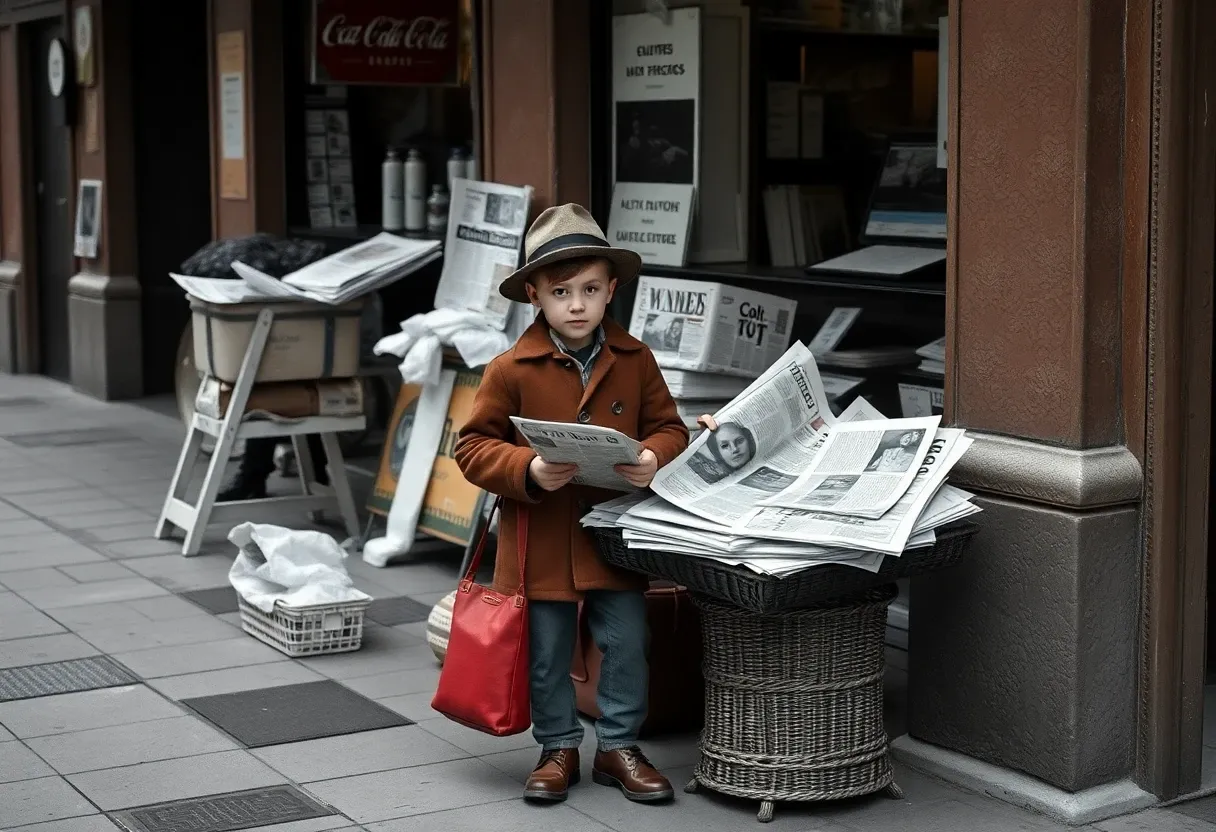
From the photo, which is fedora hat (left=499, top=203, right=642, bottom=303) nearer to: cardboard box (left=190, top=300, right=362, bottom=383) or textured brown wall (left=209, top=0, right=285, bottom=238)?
cardboard box (left=190, top=300, right=362, bottom=383)

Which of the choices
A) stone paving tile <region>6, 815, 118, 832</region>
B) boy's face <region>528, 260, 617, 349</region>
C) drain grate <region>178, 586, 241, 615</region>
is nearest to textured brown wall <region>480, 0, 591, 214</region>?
drain grate <region>178, 586, 241, 615</region>

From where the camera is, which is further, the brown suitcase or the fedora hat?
the brown suitcase

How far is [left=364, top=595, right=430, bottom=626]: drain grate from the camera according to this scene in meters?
6.37

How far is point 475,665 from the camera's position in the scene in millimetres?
4422

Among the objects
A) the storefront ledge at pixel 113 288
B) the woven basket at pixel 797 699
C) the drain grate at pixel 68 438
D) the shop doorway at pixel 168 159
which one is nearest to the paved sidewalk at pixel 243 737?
the woven basket at pixel 797 699

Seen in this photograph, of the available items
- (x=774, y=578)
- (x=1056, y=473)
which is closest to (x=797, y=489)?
(x=774, y=578)

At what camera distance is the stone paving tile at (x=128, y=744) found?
478 centimetres

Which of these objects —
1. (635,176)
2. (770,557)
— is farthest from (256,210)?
(770,557)

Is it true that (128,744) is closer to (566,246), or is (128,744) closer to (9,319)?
(566,246)

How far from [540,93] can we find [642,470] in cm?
305

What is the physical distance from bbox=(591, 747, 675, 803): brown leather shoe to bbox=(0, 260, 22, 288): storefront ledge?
10.2 meters

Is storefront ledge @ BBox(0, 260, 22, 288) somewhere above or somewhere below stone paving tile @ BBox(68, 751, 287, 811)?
above

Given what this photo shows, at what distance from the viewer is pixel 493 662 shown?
439 centimetres

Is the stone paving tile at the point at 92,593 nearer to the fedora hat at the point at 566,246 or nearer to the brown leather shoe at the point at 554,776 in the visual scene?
the brown leather shoe at the point at 554,776
